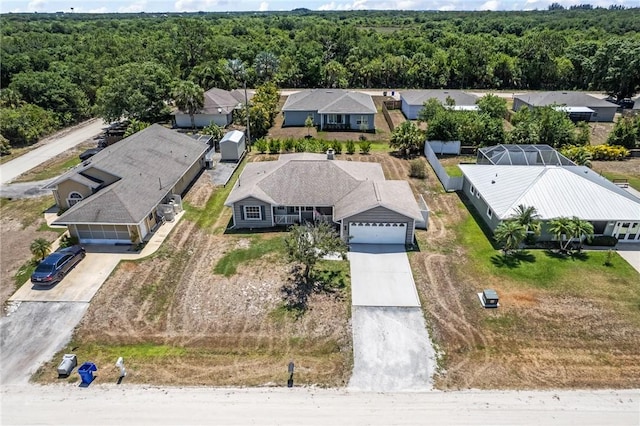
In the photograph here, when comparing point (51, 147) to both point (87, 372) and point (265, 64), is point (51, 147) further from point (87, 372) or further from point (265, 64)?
point (265, 64)

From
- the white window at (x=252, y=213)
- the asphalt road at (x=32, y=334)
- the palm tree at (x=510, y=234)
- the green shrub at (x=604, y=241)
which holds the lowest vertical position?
the asphalt road at (x=32, y=334)

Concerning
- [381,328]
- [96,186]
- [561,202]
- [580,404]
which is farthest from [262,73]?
[580,404]

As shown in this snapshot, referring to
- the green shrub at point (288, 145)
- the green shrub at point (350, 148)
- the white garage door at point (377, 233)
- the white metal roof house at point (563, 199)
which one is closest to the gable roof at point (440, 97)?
the green shrub at point (350, 148)

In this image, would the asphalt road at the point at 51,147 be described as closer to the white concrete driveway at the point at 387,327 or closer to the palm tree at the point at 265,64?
the palm tree at the point at 265,64

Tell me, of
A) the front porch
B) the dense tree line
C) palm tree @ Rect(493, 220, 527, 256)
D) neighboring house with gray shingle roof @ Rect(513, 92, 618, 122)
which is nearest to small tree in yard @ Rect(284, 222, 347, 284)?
the front porch

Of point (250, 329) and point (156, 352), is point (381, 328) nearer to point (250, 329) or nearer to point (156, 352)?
point (250, 329)

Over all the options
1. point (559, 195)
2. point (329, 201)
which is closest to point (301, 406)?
point (329, 201)

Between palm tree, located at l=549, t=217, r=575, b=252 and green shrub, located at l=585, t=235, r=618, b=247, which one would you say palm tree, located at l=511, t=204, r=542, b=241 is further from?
green shrub, located at l=585, t=235, r=618, b=247
